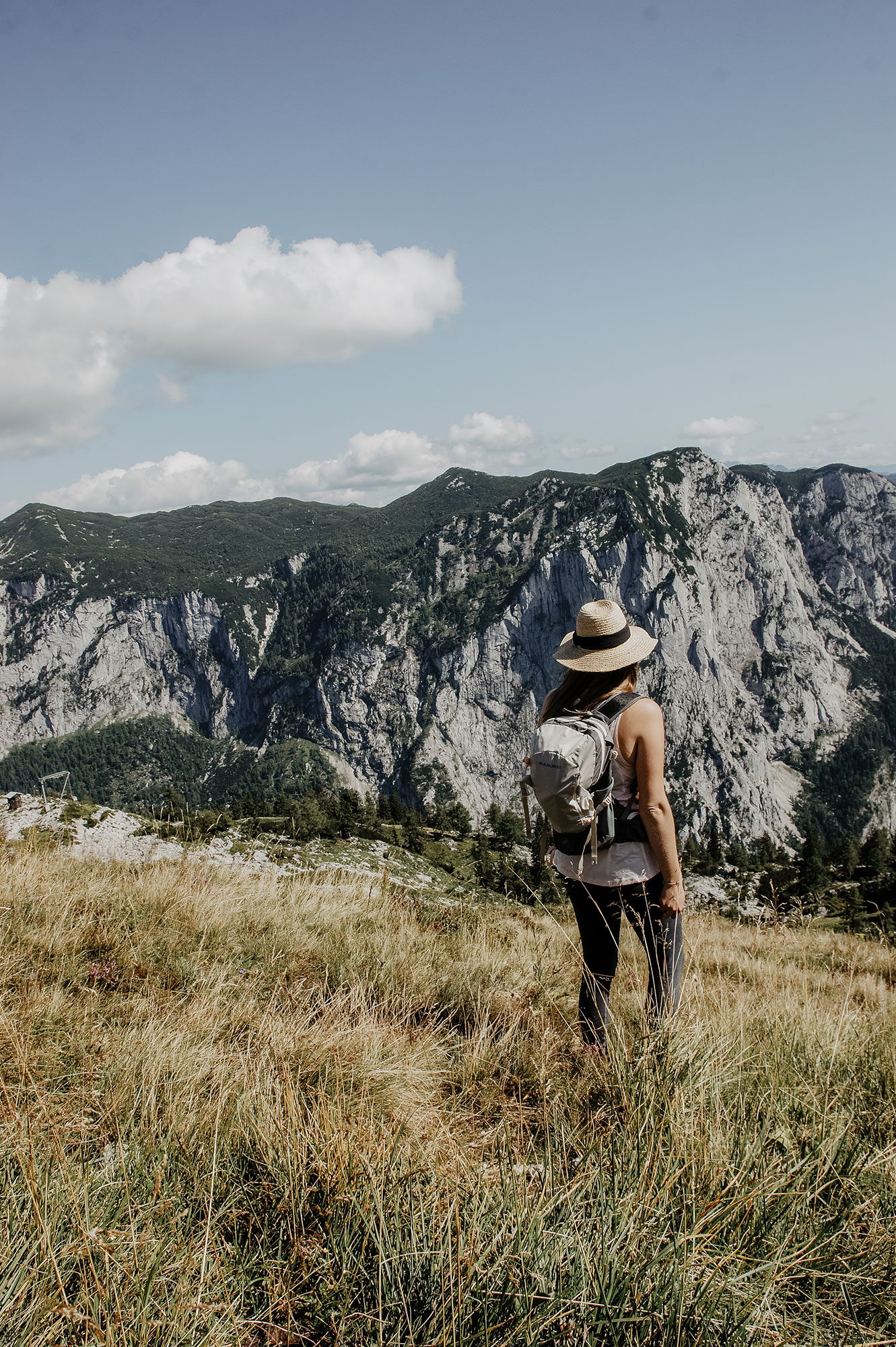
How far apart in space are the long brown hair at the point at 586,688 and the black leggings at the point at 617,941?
1038 mm

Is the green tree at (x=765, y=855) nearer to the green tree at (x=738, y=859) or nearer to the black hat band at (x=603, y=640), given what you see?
the green tree at (x=738, y=859)

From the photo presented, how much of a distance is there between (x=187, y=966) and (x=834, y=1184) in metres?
3.60

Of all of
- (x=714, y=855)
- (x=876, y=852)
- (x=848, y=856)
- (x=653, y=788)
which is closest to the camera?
(x=653, y=788)

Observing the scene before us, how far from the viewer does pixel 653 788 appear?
3.66 meters

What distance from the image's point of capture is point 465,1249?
1.72m

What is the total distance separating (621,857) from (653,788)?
0.45 meters

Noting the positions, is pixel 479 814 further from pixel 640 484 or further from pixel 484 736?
pixel 640 484

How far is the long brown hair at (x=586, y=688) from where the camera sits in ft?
13.0

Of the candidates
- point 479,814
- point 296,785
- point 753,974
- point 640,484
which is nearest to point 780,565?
point 640,484

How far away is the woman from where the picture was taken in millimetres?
3664

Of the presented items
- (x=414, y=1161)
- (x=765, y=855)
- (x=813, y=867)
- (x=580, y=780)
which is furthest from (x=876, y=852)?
(x=414, y=1161)

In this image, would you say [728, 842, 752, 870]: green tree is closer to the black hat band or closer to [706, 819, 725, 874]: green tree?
[706, 819, 725, 874]: green tree

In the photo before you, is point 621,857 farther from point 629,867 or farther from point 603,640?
point 603,640

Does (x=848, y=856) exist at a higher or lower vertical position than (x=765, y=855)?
higher
